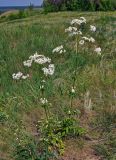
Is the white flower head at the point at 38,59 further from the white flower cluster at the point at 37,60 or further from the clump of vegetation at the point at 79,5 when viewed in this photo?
the clump of vegetation at the point at 79,5

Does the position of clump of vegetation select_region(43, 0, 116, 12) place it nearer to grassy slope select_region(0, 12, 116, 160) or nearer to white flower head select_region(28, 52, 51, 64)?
grassy slope select_region(0, 12, 116, 160)

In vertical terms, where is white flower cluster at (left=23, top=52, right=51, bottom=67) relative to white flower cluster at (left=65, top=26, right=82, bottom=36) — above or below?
below

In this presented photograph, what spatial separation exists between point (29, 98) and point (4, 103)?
275 millimetres

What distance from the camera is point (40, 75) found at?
6.40 meters

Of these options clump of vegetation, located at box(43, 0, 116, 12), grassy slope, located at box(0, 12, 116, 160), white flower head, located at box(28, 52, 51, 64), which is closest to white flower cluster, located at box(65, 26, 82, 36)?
white flower head, located at box(28, 52, 51, 64)

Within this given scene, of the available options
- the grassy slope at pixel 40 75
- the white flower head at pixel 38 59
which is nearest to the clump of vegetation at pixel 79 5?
the grassy slope at pixel 40 75

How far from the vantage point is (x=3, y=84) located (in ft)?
20.4

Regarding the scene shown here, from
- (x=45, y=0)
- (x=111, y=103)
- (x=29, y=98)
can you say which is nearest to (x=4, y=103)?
(x=29, y=98)

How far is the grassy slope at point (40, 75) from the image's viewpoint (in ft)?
17.6

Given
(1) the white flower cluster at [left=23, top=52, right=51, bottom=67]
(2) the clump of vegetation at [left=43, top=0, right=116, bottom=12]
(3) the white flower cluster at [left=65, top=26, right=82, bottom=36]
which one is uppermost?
(3) the white flower cluster at [left=65, top=26, right=82, bottom=36]

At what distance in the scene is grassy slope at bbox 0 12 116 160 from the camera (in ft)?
17.6

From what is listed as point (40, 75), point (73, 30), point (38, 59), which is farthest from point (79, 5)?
point (38, 59)

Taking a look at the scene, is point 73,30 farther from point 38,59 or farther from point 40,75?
point 40,75

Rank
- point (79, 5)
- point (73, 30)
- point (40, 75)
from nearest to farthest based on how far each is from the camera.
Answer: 1. point (73, 30)
2. point (40, 75)
3. point (79, 5)
